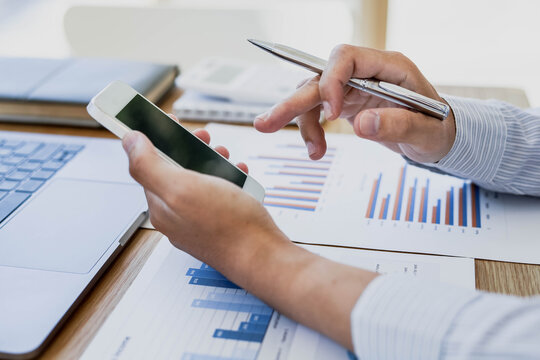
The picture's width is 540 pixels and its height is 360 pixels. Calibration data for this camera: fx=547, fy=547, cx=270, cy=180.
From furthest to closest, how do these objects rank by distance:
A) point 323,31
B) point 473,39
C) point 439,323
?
point 473,39, point 323,31, point 439,323

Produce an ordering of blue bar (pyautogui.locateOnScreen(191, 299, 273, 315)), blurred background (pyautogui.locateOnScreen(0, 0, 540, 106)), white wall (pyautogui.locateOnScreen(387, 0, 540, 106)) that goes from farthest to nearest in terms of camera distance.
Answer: white wall (pyautogui.locateOnScreen(387, 0, 540, 106)) → blurred background (pyautogui.locateOnScreen(0, 0, 540, 106)) → blue bar (pyautogui.locateOnScreen(191, 299, 273, 315))

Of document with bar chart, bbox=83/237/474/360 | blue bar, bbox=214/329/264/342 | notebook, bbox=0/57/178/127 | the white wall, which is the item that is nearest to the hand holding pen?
document with bar chart, bbox=83/237/474/360

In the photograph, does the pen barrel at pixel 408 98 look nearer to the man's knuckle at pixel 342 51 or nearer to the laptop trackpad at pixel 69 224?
the man's knuckle at pixel 342 51

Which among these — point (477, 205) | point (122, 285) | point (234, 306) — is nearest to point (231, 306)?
point (234, 306)

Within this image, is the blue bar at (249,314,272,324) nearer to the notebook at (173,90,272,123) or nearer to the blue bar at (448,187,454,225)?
the blue bar at (448,187,454,225)

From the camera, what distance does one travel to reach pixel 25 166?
73 cm

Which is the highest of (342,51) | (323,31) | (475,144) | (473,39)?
(342,51)

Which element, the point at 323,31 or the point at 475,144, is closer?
the point at 475,144

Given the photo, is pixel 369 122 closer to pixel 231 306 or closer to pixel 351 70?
pixel 351 70

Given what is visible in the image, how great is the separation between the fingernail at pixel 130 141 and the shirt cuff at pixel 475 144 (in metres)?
0.35

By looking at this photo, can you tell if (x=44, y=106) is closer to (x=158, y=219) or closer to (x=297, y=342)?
(x=158, y=219)

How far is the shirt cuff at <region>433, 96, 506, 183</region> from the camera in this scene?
0.63 m

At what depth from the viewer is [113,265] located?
0.56 m

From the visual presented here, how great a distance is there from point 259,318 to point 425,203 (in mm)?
275
